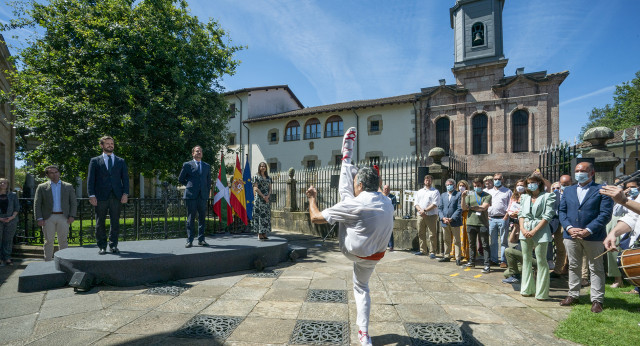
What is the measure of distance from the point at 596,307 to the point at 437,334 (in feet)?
8.60

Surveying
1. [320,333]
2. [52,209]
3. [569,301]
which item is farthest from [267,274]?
[52,209]

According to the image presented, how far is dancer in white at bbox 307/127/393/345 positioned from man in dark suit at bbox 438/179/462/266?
5.24 m

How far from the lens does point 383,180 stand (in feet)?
38.0

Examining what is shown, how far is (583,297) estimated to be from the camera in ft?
16.9

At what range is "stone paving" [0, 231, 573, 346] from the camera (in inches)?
140

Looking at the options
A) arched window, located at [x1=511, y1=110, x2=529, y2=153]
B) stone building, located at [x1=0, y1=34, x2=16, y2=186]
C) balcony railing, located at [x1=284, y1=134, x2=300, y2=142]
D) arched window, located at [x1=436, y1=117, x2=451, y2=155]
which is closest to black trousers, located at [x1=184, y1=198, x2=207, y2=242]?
stone building, located at [x1=0, y1=34, x2=16, y2=186]

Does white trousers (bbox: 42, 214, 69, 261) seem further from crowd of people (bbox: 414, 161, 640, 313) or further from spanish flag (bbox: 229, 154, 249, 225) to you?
crowd of people (bbox: 414, 161, 640, 313)

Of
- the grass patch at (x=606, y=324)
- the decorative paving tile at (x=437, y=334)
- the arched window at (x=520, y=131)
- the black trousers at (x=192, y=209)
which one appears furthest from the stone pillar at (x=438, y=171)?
the arched window at (x=520, y=131)

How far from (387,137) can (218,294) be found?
69.8 ft

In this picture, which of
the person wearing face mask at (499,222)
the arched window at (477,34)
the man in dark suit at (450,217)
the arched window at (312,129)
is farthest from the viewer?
the arched window at (312,129)

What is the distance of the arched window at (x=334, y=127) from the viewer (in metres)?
26.7

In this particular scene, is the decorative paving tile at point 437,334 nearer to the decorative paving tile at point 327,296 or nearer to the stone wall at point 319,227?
the decorative paving tile at point 327,296

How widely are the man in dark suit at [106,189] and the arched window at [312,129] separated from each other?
22.2 m

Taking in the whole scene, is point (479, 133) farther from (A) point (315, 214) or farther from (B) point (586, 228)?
(A) point (315, 214)
